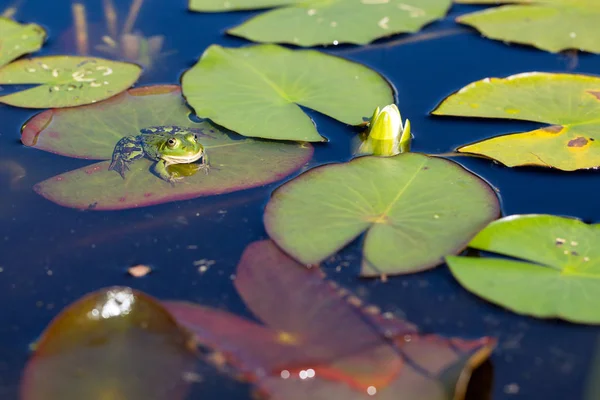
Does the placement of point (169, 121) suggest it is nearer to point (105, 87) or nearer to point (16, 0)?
point (105, 87)

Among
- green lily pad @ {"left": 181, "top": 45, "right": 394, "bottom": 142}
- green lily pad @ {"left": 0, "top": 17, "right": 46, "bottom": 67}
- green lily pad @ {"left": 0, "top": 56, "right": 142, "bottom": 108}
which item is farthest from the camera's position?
green lily pad @ {"left": 0, "top": 17, "right": 46, "bottom": 67}

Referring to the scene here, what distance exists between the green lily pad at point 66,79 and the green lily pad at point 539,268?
7.90ft

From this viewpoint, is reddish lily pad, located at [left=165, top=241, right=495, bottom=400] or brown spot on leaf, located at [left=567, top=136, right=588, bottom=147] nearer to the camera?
reddish lily pad, located at [left=165, top=241, right=495, bottom=400]

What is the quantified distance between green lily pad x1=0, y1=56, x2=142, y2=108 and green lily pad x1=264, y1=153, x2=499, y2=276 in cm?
154

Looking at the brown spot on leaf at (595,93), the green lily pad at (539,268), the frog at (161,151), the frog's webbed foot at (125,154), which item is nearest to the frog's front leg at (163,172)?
the frog at (161,151)

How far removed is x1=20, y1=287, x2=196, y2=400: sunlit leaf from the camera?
7.36ft

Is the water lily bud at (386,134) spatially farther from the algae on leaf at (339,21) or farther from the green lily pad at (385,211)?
the algae on leaf at (339,21)

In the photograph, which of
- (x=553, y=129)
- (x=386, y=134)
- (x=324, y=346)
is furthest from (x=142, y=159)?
(x=553, y=129)

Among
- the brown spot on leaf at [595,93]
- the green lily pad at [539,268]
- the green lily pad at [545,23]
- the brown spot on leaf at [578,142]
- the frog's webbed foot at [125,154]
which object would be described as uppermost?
the green lily pad at [545,23]

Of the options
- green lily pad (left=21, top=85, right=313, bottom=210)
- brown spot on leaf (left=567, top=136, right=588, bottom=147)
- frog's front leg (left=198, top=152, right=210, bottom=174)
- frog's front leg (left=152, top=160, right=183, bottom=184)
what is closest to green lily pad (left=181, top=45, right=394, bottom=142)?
green lily pad (left=21, top=85, right=313, bottom=210)

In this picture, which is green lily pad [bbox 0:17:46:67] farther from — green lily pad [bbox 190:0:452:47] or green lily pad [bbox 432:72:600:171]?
green lily pad [bbox 432:72:600:171]

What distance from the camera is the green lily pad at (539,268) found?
8.16ft

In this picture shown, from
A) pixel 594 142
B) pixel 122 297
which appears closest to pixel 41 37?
pixel 122 297

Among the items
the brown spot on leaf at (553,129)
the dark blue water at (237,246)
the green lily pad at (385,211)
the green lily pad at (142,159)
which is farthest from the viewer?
the brown spot on leaf at (553,129)
